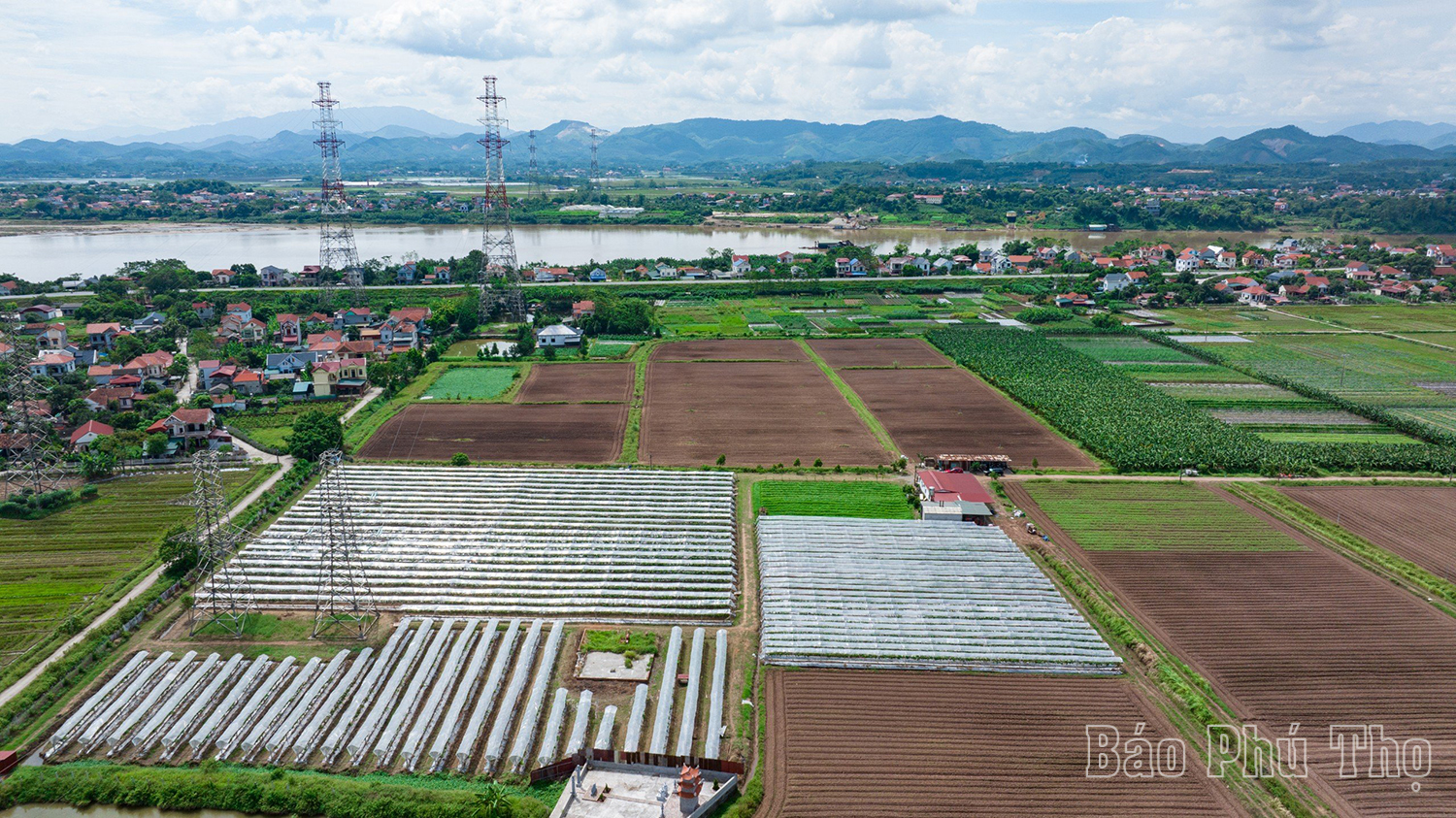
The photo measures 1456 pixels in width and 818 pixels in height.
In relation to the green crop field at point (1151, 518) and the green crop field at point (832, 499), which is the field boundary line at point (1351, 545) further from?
A: the green crop field at point (832, 499)

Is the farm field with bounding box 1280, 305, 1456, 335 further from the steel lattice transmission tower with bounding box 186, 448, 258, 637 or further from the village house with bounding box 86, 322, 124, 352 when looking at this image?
the village house with bounding box 86, 322, 124, 352

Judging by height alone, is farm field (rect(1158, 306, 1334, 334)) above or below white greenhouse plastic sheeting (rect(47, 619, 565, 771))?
above

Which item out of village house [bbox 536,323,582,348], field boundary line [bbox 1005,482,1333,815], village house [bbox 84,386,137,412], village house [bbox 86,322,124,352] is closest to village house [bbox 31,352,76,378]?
village house [bbox 86,322,124,352]

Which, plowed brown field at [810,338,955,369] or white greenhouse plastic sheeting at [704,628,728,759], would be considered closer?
white greenhouse plastic sheeting at [704,628,728,759]

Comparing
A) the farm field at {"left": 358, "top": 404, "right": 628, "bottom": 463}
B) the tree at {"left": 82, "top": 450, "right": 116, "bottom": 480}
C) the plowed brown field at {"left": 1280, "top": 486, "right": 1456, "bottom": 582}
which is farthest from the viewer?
the farm field at {"left": 358, "top": 404, "right": 628, "bottom": 463}

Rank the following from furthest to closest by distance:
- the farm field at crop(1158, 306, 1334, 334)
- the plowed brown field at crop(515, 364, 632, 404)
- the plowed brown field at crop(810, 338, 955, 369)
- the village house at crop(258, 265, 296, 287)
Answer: the village house at crop(258, 265, 296, 287) → the farm field at crop(1158, 306, 1334, 334) → the plowed brown field at crop(810, 338, 955, 369) → the plowed brown field at crop(515, 364, 632, 404)

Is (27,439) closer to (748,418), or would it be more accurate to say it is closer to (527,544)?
(527,544)

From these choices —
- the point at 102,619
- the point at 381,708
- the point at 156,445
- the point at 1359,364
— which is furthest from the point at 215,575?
the point at 1359,364

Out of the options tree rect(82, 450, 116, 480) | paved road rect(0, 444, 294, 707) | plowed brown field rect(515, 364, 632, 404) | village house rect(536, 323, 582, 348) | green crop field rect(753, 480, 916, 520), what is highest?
village house rect(536, 323, 582, 348)
